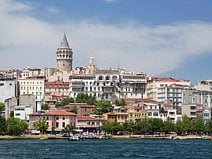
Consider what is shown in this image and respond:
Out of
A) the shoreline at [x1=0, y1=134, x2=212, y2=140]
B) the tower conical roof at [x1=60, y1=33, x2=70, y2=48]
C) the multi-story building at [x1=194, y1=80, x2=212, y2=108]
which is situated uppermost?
the tower conical roof at [x1=60, y1=33, x2=70, y2=48]

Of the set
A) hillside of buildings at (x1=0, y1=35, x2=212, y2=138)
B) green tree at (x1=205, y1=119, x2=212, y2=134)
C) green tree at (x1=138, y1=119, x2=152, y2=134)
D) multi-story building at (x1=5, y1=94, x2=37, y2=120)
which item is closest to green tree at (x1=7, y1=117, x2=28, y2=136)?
hillside of buildings at (x1=0, y1=35, x2=212, y2=138)

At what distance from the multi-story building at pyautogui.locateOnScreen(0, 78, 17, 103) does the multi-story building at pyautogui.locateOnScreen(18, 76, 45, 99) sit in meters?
4.12

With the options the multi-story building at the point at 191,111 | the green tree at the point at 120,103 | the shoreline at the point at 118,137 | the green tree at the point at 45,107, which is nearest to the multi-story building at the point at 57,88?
the green tree at the point at 120,103

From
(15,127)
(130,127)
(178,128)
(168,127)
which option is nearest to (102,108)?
(130,127)

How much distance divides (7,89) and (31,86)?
669 cm

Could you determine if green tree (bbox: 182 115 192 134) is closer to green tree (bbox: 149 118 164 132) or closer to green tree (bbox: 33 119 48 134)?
green tree (bbox: 149 118 164 132)

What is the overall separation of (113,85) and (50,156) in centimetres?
6624

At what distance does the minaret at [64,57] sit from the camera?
12544 centimetres

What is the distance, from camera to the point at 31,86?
110 m

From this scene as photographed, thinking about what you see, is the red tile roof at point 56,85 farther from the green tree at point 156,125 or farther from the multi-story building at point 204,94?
the green tree at point 156,125

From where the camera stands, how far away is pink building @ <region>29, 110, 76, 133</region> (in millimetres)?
83250

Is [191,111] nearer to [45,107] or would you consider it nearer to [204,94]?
[204,94]

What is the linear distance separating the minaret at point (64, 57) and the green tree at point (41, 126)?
45.1 metres

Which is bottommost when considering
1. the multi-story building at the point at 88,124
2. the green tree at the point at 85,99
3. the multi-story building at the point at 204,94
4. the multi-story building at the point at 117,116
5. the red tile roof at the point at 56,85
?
the multi-story building at the point at 88,124
